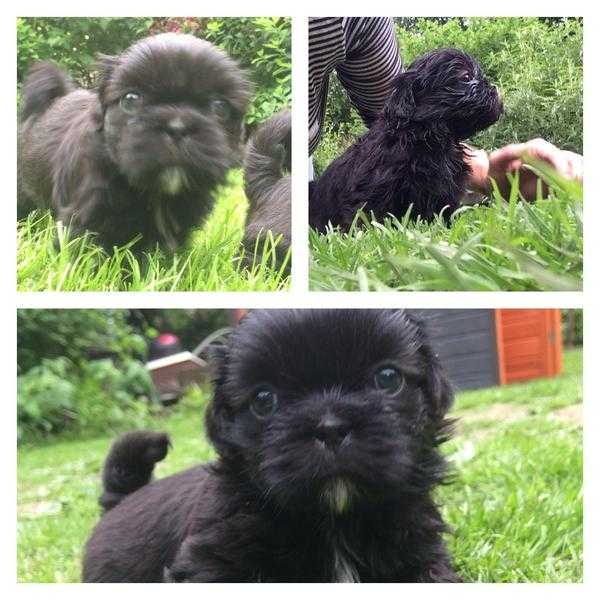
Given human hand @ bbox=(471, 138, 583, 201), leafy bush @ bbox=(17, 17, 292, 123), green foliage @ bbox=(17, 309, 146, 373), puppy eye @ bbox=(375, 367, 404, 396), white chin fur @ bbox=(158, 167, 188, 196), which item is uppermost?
leafy bush @ bbox=(17, 17, 292, 123)

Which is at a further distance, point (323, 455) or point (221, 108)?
point (221, 108)

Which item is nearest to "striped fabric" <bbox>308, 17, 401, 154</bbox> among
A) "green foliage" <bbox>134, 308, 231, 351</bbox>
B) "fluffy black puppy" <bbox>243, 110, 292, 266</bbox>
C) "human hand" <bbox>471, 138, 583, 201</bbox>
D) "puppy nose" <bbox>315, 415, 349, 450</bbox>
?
"fluffy black puppy" <bbox>243, 110, 292, 266</bbox>

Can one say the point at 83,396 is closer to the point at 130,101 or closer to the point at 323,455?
the point at 130,101

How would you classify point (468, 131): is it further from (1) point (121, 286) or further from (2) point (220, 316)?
(1) point (121, 286)

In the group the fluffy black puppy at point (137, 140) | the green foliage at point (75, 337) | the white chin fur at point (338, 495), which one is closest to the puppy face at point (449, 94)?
the fluffy black puppy at point (137, 140)

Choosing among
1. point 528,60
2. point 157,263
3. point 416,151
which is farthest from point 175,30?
point 528,60

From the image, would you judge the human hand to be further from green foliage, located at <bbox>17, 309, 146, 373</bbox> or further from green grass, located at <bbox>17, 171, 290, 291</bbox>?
green foliage, located at <bbox>17, 309, 146, 373</bbox>

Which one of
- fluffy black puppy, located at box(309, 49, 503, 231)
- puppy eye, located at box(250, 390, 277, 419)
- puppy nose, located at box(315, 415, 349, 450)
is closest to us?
puppy nose, located at box(315, 415, 349, 450)

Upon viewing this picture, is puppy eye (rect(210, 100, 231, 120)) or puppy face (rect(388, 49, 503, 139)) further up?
puppy face (rect(388, 49, 503, 139))
